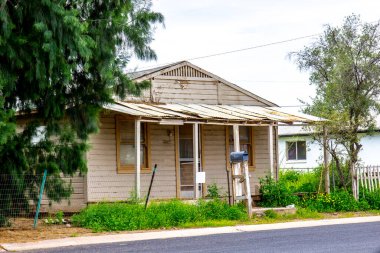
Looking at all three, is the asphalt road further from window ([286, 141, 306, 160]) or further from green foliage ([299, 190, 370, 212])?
window ([286, 141, 306, 160])

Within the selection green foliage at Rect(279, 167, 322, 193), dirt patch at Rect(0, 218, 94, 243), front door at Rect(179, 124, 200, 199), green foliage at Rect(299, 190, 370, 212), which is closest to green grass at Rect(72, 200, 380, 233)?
dirt patch at Rect(0, 218, 94, 243)

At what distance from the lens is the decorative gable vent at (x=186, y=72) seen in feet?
78.0

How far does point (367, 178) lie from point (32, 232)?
12.3 m

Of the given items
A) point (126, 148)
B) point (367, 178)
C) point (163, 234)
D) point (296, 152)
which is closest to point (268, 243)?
point (163, 234)

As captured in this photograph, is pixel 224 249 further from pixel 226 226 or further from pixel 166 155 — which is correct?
pixel 166 155

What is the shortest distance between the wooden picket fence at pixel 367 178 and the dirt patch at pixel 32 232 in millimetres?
10823

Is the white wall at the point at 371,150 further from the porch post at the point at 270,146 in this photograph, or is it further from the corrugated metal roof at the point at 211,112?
the porch post at the point at 270,146

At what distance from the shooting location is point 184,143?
2392 cm

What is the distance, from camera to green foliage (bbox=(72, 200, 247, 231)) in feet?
58.4

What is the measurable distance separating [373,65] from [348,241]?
11.4 metres

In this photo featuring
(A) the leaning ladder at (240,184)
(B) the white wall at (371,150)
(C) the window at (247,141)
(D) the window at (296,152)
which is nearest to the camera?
(A) the leaning ladder at (240,184)

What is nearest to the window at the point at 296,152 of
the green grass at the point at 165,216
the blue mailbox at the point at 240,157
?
the green grass at the point at 165,216

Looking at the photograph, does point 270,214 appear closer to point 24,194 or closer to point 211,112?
point 211,112

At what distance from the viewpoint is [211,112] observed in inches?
894
